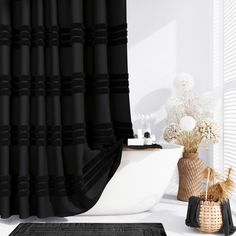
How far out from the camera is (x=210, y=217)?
1.71 meters

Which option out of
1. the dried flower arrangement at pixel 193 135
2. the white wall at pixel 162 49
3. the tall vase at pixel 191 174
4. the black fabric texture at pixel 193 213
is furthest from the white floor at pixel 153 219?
the white wall at pixel 162 49

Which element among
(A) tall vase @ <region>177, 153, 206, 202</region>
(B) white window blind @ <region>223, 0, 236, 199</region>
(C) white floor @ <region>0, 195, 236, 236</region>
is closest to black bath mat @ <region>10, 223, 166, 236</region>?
(C) white floor @ <region>0, 195, 236, 236</region>

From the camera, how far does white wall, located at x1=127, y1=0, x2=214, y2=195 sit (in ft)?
8.86

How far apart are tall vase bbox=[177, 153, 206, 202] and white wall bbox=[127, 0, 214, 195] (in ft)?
1.21

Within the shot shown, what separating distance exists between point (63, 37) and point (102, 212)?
1088 mm

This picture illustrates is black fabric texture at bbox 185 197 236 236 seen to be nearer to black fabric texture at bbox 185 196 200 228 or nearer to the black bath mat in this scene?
black fabric texture at bbox 185 196 200 228

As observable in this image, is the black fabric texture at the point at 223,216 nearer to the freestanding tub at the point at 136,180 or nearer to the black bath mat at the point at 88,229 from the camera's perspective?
the black bath mat at the point at 88,229

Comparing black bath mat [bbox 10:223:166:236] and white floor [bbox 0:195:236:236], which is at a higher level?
black bath mat [bbox 10:223:166:236]

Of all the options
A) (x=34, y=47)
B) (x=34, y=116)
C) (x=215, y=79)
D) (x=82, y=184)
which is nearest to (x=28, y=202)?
(x=82, y=184)

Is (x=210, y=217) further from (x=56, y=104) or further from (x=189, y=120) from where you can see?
(x=56, y=104)

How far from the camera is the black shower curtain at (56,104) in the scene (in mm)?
1981

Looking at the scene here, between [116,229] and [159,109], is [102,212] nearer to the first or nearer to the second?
[116,229]

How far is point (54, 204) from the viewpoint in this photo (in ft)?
6.56

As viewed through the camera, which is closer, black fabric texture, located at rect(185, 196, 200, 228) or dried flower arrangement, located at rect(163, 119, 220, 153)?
black fabric texture, located at rect(185, 196, 200, 228)
